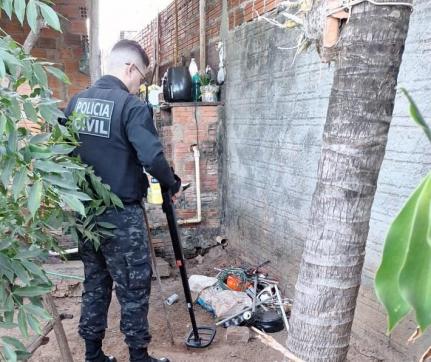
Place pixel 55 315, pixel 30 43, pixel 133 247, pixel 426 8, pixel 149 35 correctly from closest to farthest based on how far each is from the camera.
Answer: pixel 55 315 < pixel 426 8 < pixel 133 247 < pixel 30 43 < pixel 149 35

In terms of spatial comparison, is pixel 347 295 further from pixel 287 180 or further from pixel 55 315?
pixel 287 180

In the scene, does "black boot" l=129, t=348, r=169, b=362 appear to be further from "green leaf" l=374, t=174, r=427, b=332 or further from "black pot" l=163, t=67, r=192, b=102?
"black pot" l=163, t=67, r=192, b=102

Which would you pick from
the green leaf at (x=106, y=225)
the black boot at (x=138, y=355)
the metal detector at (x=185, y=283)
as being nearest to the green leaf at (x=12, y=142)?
the green leaf at (x=106, y=225)

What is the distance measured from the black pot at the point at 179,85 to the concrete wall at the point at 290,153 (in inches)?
21.0

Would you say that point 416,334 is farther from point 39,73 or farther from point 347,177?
point 39,73

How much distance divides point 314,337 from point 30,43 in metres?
3.02

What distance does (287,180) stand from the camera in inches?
147

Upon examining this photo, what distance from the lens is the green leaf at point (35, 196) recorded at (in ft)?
3.74

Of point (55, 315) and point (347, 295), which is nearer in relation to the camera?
point (347, 295)

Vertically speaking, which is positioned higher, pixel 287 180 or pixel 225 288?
pixel 287 180

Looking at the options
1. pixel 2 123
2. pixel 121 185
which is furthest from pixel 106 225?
pixel 2 123

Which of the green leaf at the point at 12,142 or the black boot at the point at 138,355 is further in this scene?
the black boot at the point at 138,355

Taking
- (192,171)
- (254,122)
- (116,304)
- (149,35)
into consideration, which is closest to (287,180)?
(254,122)

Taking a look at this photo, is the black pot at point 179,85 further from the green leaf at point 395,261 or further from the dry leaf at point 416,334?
the green leaf at point 395,261
